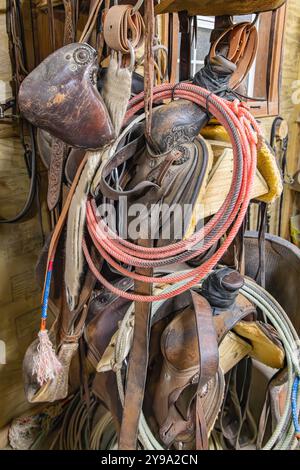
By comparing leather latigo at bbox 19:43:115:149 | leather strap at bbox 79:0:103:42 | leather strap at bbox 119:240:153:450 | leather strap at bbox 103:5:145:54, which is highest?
→ leather strap at bbox 79:0:103:42

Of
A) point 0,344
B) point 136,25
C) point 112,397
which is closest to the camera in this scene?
point 136,25

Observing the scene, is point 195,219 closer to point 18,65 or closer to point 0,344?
point 18,65

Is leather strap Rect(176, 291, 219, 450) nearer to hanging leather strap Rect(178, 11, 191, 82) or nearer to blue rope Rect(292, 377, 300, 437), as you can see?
blue rope Rect(292, 377, 300, 437)

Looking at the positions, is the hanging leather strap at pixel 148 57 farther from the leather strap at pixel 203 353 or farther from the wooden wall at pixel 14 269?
the wooden wall at pixel 14 269

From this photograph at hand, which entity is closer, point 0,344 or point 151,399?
point 151,399

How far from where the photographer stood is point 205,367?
2.04ft

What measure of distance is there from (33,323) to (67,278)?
538 mm

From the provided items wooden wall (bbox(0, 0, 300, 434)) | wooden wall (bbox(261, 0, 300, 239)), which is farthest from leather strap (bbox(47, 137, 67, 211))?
wooden wall (bbox(261, 0, 300, 239))

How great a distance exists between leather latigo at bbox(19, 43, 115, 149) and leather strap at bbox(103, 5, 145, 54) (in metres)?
0.04

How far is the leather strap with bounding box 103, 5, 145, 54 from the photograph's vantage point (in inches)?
20.2

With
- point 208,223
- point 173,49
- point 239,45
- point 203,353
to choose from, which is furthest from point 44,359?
point 173,49

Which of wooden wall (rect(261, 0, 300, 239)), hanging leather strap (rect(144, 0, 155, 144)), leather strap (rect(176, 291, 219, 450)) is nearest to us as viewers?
hanging leather strap (rect(144, 0, 155, 144))

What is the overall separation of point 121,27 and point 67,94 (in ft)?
0.39
